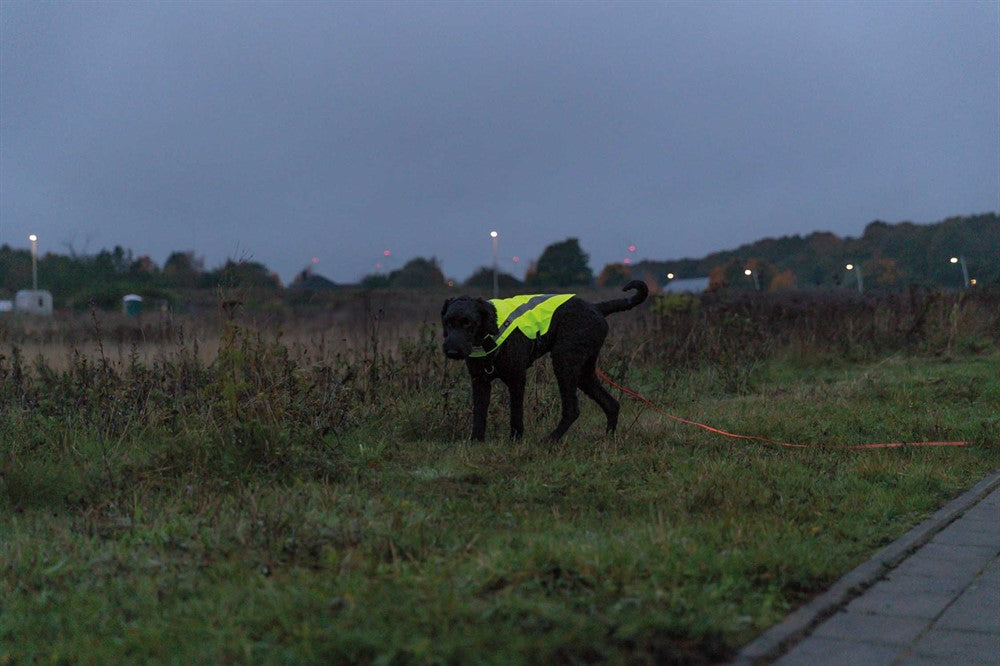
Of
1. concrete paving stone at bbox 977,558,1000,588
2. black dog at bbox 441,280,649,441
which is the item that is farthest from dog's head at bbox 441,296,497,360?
concrete paving stone at bbox 977,558,1000,588

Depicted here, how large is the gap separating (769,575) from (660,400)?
737 centimetres

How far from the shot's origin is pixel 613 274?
58.2m

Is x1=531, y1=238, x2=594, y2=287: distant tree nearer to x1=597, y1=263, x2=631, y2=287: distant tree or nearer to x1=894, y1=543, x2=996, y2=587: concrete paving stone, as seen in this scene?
x1=597, y1=263, x2=631, y2=287: distant tree

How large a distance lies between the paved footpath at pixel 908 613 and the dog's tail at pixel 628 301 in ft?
12.6

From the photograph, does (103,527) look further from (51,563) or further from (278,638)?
(278,638)

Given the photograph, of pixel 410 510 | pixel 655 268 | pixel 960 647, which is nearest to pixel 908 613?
pixel 960 647

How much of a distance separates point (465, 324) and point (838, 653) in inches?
185

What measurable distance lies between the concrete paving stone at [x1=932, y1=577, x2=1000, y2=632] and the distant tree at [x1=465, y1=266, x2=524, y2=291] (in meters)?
36.6

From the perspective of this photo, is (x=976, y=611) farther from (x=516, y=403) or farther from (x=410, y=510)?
(x=516, y=403)

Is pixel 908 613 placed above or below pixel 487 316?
below

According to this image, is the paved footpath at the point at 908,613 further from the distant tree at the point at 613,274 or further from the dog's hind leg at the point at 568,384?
the distant tree at the point at 613,274

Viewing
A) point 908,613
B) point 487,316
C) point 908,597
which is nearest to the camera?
point 908,613

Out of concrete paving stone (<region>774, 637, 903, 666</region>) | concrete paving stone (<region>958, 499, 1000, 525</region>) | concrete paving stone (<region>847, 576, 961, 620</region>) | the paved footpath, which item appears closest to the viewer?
concrete paving stone (<region>774, 637, 903, 666</region>)

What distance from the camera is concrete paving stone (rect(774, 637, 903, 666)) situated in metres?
3.81
